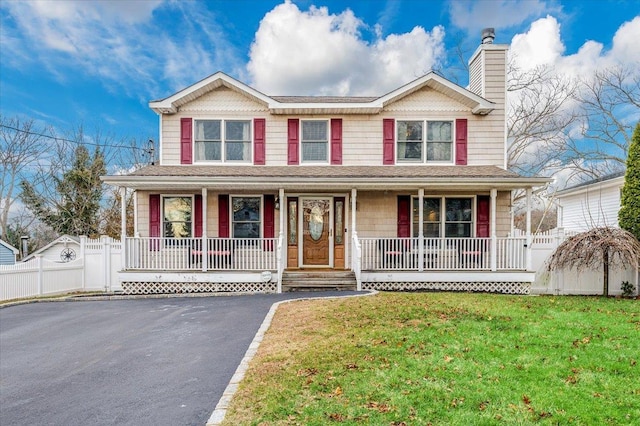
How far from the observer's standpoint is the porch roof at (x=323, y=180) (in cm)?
1111

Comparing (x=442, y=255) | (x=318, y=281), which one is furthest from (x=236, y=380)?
(x=442, y=255)

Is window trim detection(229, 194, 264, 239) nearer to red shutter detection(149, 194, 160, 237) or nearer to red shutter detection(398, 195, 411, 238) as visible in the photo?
red shutter detection(149, 194, 160, 237)

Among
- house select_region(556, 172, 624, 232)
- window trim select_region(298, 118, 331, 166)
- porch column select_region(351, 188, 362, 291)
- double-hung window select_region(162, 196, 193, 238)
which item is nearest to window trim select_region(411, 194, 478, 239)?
porch column select_region(351, 188, 362, 291)

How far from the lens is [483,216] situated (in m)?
12.6

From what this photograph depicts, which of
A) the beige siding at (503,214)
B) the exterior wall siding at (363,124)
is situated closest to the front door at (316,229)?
the exterior wall siding at (363,124)

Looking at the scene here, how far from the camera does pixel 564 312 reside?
→ 308 inches

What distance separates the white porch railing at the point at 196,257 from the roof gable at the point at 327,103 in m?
4.45

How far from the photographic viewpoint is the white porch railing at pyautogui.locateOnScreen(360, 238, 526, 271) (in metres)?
11.5

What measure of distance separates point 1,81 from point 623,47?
128 feet

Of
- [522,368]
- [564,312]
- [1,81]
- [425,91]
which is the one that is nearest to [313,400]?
[522,368]

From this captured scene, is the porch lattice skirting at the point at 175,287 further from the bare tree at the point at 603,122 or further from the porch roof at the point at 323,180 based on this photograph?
the bare tree at the point at 603,122

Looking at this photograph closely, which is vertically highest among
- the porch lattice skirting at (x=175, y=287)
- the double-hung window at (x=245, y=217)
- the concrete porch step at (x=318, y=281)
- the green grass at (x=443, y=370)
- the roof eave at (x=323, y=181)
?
the roof eave at (x=323, y=181)

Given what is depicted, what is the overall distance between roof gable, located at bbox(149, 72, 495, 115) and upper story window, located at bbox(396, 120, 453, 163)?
3.09 ft

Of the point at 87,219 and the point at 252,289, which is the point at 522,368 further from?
the point at 87,219
